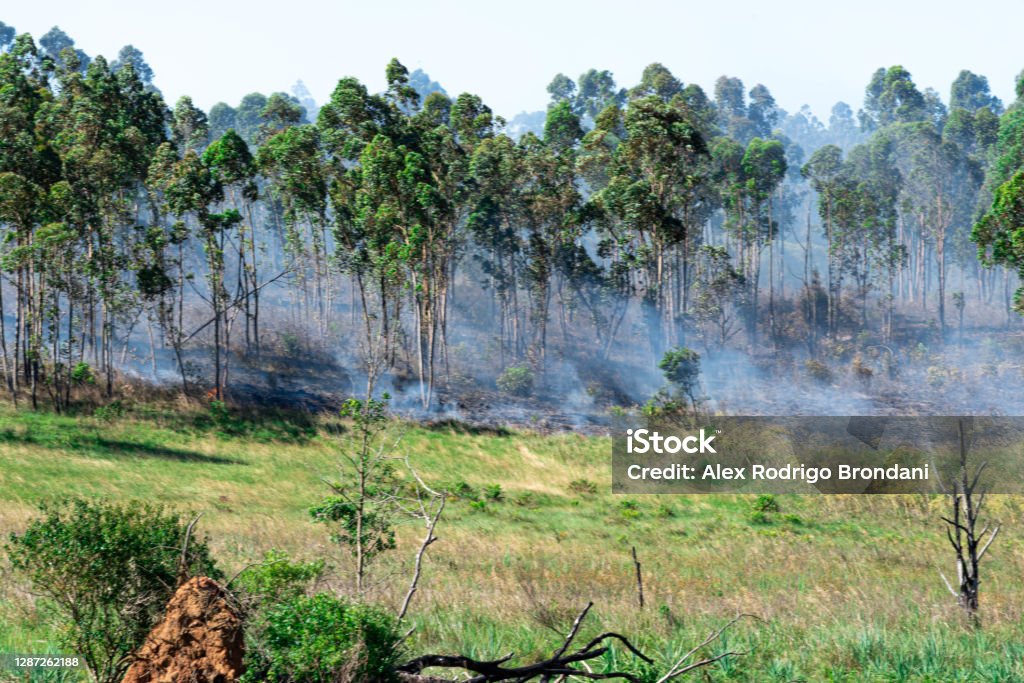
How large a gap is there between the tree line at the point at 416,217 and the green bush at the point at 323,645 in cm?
1918

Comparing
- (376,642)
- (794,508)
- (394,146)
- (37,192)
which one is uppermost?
(394,146)

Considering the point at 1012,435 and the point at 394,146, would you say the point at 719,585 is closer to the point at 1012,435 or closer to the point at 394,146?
the point at 1012,435

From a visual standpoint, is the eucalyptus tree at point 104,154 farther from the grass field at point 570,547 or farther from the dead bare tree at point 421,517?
the dead bare tree at point 421,517

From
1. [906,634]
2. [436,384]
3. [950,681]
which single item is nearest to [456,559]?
[906,634]

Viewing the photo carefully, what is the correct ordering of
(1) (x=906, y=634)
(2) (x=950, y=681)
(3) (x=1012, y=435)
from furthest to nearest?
1. (3) (x=1012, y=435)
2. (1) (x=906, y=634)
3. (2) (x=950, y=681)

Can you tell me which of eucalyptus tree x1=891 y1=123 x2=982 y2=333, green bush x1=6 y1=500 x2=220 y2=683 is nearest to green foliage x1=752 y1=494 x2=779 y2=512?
Answer: green bush x1=6 y1=500 x2=220 y2=683

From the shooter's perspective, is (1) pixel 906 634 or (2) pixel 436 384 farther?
(2) pixel 436 384

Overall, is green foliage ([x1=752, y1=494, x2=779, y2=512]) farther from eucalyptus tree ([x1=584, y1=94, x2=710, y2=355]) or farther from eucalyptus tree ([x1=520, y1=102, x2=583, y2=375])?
eucalyptus tree ([x1=520, y1=102, x2=583, y2=375])

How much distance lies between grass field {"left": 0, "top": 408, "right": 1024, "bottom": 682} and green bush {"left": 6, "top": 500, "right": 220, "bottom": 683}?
264 centimetres

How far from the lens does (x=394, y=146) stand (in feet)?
182

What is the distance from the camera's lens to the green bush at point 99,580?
8172mm

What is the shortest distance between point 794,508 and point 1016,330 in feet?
205

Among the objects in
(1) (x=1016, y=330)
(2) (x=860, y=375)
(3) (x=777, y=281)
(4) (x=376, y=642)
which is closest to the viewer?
(4) (x=376, y=642)

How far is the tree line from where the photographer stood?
4375cm
